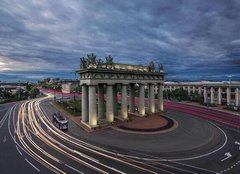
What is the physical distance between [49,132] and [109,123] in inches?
565

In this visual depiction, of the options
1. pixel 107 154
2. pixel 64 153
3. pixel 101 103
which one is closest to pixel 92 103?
pixel 101 103

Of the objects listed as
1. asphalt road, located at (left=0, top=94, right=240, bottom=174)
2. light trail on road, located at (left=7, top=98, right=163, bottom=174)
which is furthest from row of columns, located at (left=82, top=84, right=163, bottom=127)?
light trail on road, located at (left=7, top=98, right=163, bottom=174)

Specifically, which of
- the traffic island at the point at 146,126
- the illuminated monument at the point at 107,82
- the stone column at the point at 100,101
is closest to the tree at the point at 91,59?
the illuminated monument at the point at 107,82

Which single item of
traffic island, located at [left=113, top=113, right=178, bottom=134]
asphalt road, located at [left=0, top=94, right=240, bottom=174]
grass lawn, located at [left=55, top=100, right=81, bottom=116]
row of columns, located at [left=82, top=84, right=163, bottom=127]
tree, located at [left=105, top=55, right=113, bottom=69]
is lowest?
asphalt road, located at [left=0, top=94, right=240, bottom=174]

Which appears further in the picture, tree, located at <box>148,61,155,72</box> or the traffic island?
tree, located at <box>148,61,155,72</box>

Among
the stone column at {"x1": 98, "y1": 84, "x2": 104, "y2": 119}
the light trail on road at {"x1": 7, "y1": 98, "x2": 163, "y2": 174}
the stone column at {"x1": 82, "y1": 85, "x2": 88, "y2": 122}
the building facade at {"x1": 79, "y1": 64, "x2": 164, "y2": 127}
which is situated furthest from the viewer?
the stone column at {"x1": 98, "y1": 84, "x2": 104, "y2": 119}

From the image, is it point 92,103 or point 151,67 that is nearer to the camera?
point 92,103

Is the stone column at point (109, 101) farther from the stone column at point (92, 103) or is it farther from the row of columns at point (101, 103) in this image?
the stone column at point (92, 103)

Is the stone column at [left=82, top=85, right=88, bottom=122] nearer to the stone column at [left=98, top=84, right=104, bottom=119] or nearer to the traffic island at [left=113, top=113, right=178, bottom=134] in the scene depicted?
the stone column at [left=98, top=84, right=104, bottom=119]

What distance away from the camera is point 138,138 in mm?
30859

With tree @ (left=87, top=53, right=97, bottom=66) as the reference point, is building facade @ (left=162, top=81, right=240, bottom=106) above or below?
below

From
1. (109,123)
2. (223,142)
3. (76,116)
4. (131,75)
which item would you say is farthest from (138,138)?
(76,116)

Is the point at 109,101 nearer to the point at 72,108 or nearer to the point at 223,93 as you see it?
the point at 72,108

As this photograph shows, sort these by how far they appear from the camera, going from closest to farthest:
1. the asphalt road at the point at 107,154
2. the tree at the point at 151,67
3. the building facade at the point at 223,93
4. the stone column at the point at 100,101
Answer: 1. the asphalt road at the point at 107,154
2. the stone column at the point at 100,101
3. the tree at the point at 151,67
4. the building facade at the point at 223,93
